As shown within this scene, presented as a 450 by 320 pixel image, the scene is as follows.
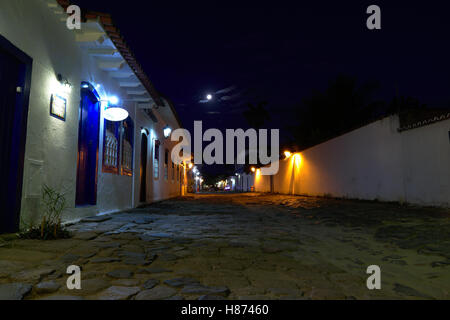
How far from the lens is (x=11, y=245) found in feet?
10.8

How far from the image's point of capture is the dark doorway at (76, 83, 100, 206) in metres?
6.34

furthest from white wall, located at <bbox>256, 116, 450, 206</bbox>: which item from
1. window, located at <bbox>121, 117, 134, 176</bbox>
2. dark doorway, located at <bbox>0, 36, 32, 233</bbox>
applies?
dark doorway, located at <bbox>0, 36, 32, 233</bbox>

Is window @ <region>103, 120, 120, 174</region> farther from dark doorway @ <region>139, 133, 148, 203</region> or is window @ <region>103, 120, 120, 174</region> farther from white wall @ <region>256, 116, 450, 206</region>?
white wall @ <region>256, 116, 450, 206</region>

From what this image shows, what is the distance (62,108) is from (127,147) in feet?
12.9

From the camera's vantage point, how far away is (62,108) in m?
5.01

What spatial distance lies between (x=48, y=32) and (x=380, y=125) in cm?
1066

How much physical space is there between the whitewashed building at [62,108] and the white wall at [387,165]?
8.39m

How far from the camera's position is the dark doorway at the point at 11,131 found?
3.78 meters

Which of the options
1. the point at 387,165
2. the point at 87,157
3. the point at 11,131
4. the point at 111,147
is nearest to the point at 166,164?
the point at 111,147

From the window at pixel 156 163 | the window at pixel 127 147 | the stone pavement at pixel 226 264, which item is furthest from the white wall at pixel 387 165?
the window at pixel 127 147

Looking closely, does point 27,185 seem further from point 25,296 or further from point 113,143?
point 113,143

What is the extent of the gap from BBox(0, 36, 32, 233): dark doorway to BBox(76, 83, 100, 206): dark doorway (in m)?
2.29

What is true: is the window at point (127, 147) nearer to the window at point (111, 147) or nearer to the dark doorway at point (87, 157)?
the window at point (111, 147)

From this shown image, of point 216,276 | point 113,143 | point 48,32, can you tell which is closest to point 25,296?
point 216,276
